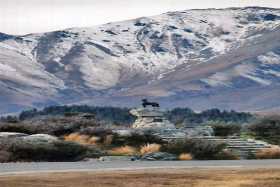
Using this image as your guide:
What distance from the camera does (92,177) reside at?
38.3 meters

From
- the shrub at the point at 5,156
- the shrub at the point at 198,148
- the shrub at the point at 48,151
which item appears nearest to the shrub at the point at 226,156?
the shrub at the point at 198,148

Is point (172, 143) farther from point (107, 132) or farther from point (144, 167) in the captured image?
point (144, 167)

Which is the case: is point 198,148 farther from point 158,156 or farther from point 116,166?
point 116,166

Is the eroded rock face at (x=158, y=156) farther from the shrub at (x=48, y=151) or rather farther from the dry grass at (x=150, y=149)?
the shrub at (x=48, y=151)

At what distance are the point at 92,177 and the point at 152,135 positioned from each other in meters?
22.8

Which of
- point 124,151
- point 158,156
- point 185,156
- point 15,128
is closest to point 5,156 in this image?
point 158,156

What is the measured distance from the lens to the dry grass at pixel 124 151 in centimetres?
5644

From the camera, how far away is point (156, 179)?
37.3 metres

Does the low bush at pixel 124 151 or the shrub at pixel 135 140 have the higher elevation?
Result: the shrub at pixel 135 140

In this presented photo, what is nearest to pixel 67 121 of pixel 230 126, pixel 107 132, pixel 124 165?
pixel 107 132

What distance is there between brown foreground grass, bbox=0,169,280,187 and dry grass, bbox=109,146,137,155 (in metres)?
15.3

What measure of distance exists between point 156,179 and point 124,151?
1987cm

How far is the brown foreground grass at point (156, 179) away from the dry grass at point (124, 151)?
15.3 meters

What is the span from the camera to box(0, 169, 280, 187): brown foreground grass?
35.3 meters
